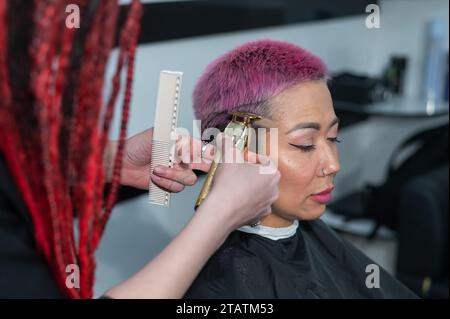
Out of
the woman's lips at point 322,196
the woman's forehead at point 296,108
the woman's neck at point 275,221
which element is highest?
the woman's forehead at point 296,108

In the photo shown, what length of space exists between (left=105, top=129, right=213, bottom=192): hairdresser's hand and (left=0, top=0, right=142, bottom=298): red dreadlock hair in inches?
5.0

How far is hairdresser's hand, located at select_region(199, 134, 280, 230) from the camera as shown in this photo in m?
0.76

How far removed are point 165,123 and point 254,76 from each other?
17 centimetres

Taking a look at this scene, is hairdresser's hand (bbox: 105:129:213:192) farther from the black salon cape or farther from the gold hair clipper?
the black salon cape

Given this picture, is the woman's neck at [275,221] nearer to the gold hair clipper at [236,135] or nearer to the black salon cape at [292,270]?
the black salon cape at [292,270]

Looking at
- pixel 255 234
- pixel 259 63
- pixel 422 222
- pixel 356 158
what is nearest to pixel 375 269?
pixel 255 234

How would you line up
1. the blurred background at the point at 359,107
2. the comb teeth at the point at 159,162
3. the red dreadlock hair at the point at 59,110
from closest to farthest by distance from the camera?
1. the red dreadlock hair at the point at 59,110
2. the comb teeth at the point at 159,162
3. the blurred background at the point at 359,107

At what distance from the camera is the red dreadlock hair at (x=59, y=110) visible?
0.66m

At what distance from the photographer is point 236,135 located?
86cm

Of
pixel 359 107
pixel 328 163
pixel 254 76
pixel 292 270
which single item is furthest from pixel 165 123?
pixel 359 107

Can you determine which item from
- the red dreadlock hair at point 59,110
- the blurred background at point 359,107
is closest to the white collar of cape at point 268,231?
the blurred background at point 359,107

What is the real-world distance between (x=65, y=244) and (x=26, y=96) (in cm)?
19

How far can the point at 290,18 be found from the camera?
1.74 m
